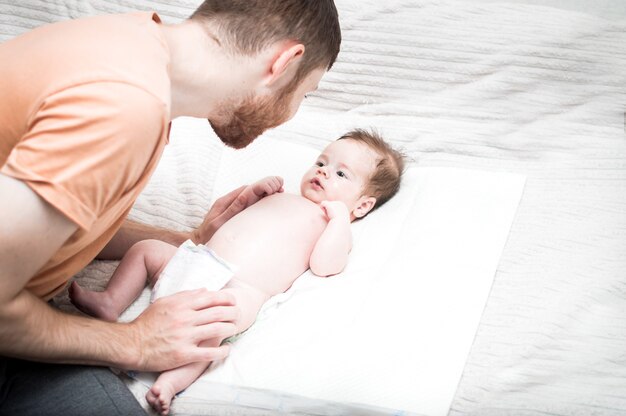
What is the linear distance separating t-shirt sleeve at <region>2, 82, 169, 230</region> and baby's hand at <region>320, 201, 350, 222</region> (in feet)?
2.20

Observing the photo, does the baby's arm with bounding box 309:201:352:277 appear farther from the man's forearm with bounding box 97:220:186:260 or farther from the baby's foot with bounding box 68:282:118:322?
the baby's foot with bounding box 68:282:118:322

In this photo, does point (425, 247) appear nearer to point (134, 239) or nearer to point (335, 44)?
point (335, 44)

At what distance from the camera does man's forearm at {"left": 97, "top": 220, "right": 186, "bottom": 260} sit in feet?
5.66

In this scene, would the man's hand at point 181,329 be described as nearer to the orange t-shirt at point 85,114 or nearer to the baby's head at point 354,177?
the orange t-shirt at point 85,114

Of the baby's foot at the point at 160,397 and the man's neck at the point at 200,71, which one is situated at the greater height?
the man's neck at the point at 200,71

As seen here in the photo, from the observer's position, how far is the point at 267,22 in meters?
1.39

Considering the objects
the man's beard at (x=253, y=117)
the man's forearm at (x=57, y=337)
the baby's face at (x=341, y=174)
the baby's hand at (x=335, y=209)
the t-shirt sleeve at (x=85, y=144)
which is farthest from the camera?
the baby's face at (x=341, y=174)

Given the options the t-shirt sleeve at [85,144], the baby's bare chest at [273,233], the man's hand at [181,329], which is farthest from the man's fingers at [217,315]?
the t-shirt sleeve at [85,144]

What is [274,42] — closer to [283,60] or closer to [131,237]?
[283,60]

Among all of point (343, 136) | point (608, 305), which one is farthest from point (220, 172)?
point (608, 305)

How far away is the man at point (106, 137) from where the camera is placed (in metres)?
1.10

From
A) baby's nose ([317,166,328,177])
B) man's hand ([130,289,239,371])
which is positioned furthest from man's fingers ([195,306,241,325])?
baby's nose ([317,166,328,177])

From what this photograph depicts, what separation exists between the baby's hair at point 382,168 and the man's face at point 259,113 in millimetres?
410

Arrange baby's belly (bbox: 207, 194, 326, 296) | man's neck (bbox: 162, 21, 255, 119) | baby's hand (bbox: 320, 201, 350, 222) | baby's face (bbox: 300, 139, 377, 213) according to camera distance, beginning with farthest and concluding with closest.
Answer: baby's face (bbox: 300, 139, 377, 213), baby's hand (bbox: 320, 201, 350, 222), baby's belly (bbox: 207, 194, 326, 296), man's neck (bbox: 162, 21, 255, 119)
